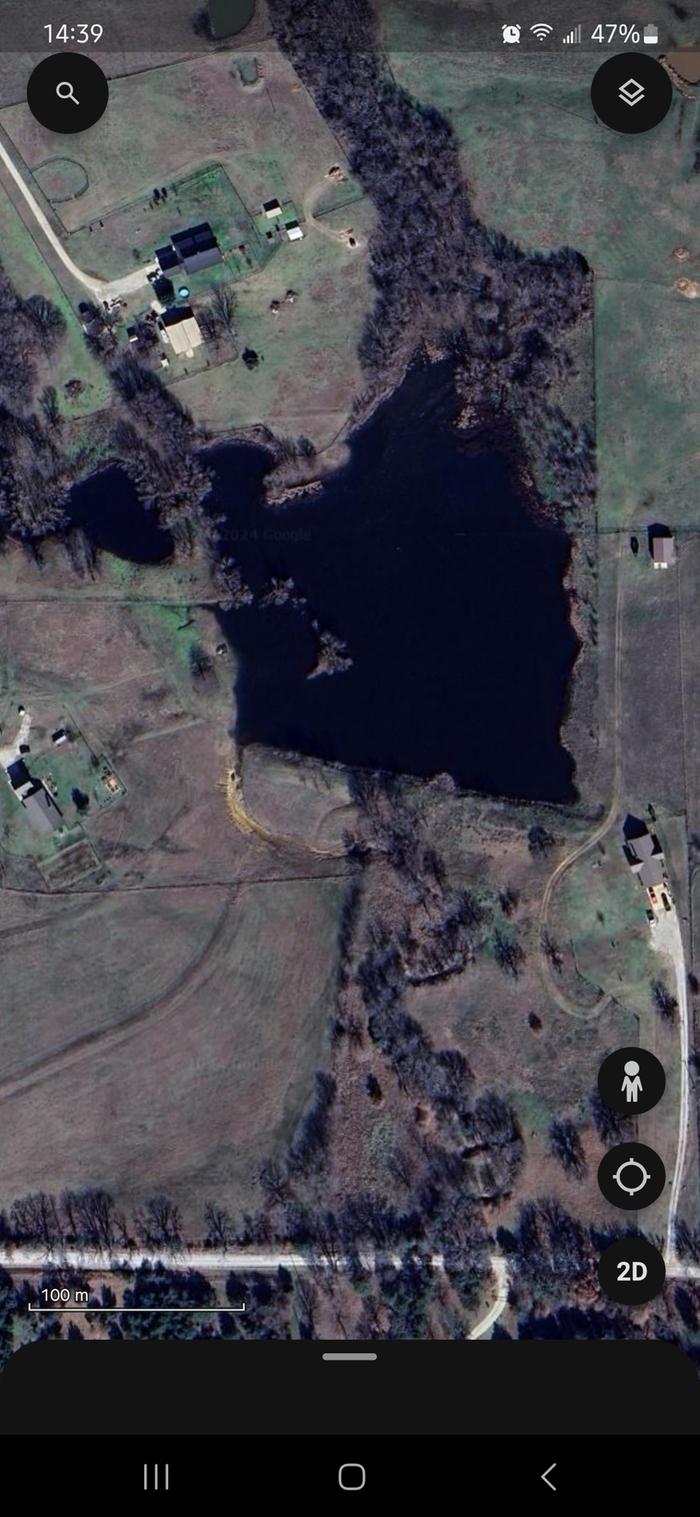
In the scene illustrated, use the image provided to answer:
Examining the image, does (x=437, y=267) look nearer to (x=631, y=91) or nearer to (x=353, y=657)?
(x=631, y=91)

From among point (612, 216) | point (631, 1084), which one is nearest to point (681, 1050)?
point (631, 1084)

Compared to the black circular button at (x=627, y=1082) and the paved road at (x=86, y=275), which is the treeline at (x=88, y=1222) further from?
the paved road at (x=86, y=275)

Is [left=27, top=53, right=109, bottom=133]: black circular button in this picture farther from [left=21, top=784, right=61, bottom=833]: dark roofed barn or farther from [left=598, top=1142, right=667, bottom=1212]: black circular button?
[left=598, top=1142, right=667, bottom=1212]: black circular button

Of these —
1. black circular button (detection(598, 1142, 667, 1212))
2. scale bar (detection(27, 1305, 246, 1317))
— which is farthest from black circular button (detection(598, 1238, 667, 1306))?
scale bar (detection(27, 1305, 246, 1317))

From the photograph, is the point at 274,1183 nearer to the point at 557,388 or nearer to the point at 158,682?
the point at 158,682

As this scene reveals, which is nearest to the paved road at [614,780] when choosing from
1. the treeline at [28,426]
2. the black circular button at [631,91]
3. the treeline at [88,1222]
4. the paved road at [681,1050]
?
the paved road at [681,1050]
